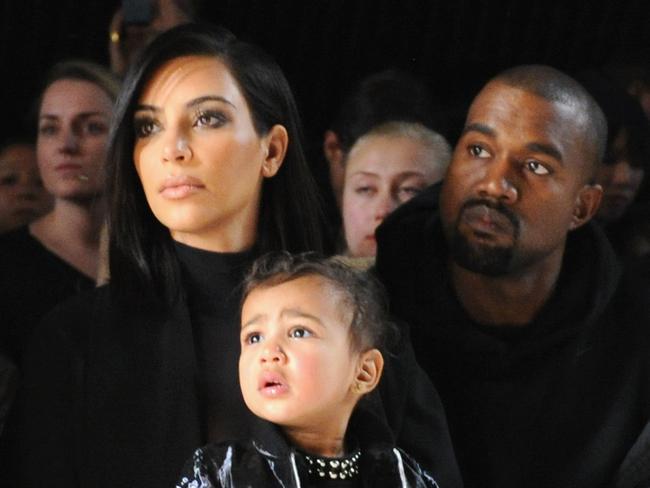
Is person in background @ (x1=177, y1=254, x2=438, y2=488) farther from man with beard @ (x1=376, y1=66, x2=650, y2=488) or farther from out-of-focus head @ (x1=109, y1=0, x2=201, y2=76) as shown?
out-of-focus head @ (x1=109, y1=0, x2=201, y2=76)

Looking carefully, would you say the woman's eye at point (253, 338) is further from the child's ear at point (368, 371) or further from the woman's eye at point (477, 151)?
the woman's eye at point (477, 151)

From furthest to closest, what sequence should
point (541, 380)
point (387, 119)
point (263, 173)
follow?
point (387, 119) < point (541, 380) < point (263, 173)

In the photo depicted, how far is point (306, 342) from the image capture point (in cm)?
179

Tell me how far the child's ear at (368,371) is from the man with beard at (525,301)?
13.2 inches

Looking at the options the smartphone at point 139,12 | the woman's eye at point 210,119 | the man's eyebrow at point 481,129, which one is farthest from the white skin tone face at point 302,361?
the smartphone at point 139,12

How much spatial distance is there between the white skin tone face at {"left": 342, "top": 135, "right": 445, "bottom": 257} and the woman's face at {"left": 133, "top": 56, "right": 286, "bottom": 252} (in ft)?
1.37

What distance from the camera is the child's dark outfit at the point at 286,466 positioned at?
1.76 m

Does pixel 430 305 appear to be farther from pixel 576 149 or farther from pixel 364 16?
pixel 364 16

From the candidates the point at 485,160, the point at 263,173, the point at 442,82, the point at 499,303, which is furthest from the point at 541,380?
the point at 442,82

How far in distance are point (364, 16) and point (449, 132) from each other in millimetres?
273

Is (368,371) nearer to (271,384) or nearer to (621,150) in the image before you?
(271,384)

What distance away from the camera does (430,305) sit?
87.0 inches

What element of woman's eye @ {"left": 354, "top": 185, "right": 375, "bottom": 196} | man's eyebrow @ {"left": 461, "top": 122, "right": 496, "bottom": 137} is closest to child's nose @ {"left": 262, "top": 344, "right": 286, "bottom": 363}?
man's eyebrow @ {"left": 461, "top": 122, "right": 496, "bottom": 137}

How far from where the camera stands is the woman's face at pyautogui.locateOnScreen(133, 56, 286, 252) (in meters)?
1.92
